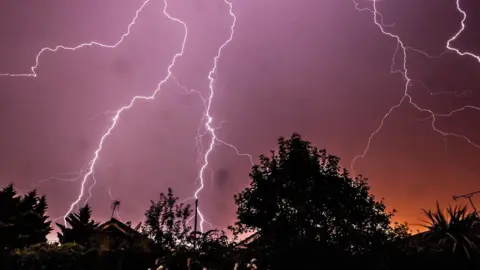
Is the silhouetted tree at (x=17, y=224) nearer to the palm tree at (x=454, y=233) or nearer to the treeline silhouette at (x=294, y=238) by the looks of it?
the treeline silhouette at (x=294, y=238)

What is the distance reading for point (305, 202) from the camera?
11758 mm

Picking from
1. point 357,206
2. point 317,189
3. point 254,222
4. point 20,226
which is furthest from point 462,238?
point 20,226

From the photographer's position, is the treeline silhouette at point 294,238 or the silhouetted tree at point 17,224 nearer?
the treeline silhouette at point 294,238

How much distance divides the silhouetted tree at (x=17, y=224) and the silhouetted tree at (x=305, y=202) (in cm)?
1772

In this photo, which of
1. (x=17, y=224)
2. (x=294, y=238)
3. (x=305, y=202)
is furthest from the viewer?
(x=17, y=224)

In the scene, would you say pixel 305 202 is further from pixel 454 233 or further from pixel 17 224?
pixel 17 224

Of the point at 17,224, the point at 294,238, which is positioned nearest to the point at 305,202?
the point at 294,238

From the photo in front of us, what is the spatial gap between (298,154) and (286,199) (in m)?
2.02

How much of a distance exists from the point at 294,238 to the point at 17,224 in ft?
76.3

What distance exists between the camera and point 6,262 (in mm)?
7953

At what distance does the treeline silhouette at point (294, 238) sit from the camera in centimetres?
757

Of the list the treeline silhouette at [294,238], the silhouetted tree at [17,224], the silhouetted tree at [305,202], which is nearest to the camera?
the treeline silhouette at [294,238]

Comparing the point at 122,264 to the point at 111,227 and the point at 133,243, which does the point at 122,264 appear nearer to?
the point at 133,243

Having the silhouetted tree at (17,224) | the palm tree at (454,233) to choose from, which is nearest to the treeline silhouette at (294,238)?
the palm tree at (454,233)
